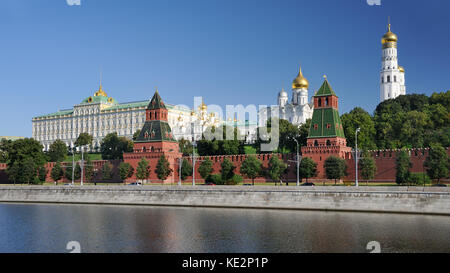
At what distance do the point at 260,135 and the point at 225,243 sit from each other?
5730 centimetres

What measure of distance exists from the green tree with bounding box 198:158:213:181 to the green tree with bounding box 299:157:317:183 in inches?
493

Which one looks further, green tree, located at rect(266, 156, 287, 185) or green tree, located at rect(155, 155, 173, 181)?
green tree, located at rect(155, 155, 173, 181)

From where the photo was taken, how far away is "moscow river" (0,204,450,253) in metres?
24.8

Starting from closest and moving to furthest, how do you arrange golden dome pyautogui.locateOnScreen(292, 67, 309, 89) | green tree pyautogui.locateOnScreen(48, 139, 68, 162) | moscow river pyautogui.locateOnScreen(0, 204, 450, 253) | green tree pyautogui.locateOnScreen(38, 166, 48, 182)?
moscow river pyautogui.locateOnScreen(0, 204, 450, 253) → green tree pyautogui.locateOnScreen(38, 166, 48, 182) → green tree pyautogui.locateOnScreen(48, 139, 68, 162) → golden dome pyautogui.locateOnScreen(292, 67, 309, 89)

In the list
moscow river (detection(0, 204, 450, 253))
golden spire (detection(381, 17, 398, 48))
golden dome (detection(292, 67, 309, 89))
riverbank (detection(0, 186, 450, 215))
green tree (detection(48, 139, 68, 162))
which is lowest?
moscow river (detection(0, 204, 450, 253))

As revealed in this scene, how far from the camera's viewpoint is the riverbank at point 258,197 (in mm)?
36594

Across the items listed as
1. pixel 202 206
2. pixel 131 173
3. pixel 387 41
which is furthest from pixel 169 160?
pixel 387 41

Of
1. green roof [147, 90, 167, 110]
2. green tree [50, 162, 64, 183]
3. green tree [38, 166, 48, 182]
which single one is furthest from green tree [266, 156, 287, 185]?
green tree [38, 166, 48, 182]

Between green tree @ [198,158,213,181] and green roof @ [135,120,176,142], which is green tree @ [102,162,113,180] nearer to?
green roof @ [135,120,176,142]

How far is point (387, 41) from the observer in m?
103

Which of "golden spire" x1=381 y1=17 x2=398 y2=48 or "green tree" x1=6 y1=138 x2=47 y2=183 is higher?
"golden spire" x1=381 y1=17 x2=398 y2=48

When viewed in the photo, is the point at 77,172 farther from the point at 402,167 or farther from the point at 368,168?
the point at 402,167

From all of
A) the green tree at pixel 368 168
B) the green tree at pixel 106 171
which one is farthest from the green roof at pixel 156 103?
the green tree at pixel 368 168

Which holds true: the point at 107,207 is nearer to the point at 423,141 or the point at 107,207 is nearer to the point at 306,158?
the point at 306,158
